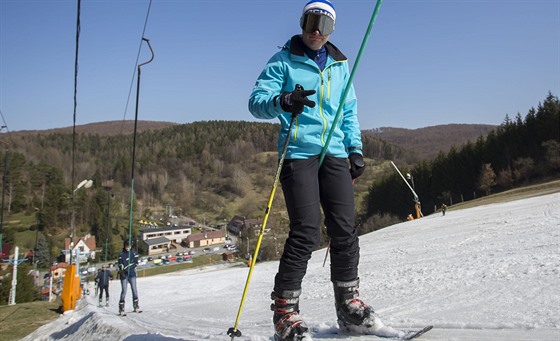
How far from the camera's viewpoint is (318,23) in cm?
304

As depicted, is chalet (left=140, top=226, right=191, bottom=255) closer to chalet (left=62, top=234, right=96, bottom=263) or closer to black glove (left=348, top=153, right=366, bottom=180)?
chalet (left=62, top=234, right=96, bottom=263)

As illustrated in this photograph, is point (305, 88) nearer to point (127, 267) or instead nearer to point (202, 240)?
point (127, 267)

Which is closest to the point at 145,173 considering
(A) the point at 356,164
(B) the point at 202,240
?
(B) the point at 202,240

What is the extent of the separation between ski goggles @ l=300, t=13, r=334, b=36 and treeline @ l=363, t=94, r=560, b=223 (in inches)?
2351

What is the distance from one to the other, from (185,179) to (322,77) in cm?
14743

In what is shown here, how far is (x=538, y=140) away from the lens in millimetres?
58250

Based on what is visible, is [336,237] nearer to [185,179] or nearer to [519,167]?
[519,167]

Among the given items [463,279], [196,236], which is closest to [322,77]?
[463,279]

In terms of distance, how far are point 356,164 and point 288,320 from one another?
1315 mm

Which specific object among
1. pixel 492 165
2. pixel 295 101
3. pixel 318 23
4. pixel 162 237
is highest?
pixel 492 165

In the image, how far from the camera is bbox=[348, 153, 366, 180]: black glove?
3.28 m

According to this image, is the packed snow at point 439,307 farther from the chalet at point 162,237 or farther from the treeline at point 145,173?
the chalet at point 162,237

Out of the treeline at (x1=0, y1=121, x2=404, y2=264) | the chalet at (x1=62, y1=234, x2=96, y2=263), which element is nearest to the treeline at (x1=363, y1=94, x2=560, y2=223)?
the chalet at (x1=62, y1=234, x2=96, y2=263)

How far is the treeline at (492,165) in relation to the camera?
2210 inches
